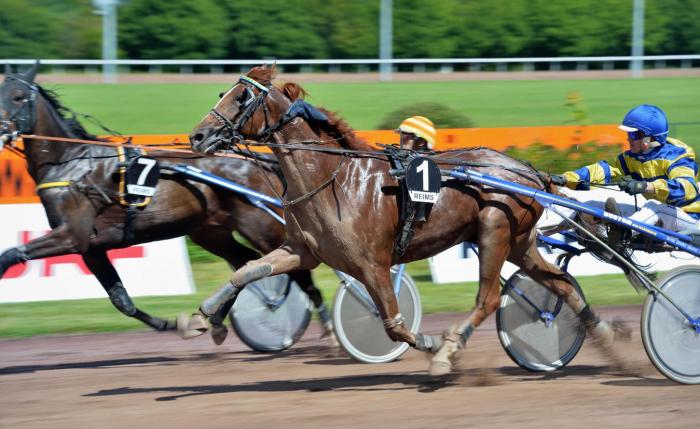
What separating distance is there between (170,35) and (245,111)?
2775cm

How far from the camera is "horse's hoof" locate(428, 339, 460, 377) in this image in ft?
21.8

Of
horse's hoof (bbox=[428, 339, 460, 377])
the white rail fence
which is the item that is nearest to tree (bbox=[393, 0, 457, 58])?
the white rail fence

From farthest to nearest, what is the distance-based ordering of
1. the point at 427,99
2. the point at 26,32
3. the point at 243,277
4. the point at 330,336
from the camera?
the point at 26,32
the point at 427,99
the point at 330,336
the point at 243,277

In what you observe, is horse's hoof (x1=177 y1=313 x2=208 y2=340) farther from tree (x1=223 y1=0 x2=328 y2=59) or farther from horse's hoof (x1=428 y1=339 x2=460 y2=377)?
tree (x1=223 y1=0 x2=328 y2=59)

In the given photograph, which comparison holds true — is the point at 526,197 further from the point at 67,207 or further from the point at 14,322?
the point at 14,322

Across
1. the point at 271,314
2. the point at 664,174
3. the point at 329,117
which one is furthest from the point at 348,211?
the point at 664,174

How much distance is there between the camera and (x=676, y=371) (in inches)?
267

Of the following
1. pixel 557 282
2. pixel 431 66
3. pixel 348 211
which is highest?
pixel 431 66

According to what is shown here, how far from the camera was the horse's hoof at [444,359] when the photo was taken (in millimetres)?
6648

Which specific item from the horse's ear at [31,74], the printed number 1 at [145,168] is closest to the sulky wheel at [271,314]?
the printed number 1 at [145,168]

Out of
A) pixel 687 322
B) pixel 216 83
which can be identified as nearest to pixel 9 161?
pixel 687 322

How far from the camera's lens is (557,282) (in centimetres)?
726

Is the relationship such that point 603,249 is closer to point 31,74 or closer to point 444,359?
point 444,359

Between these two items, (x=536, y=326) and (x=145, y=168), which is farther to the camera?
(x=145, y=168)
